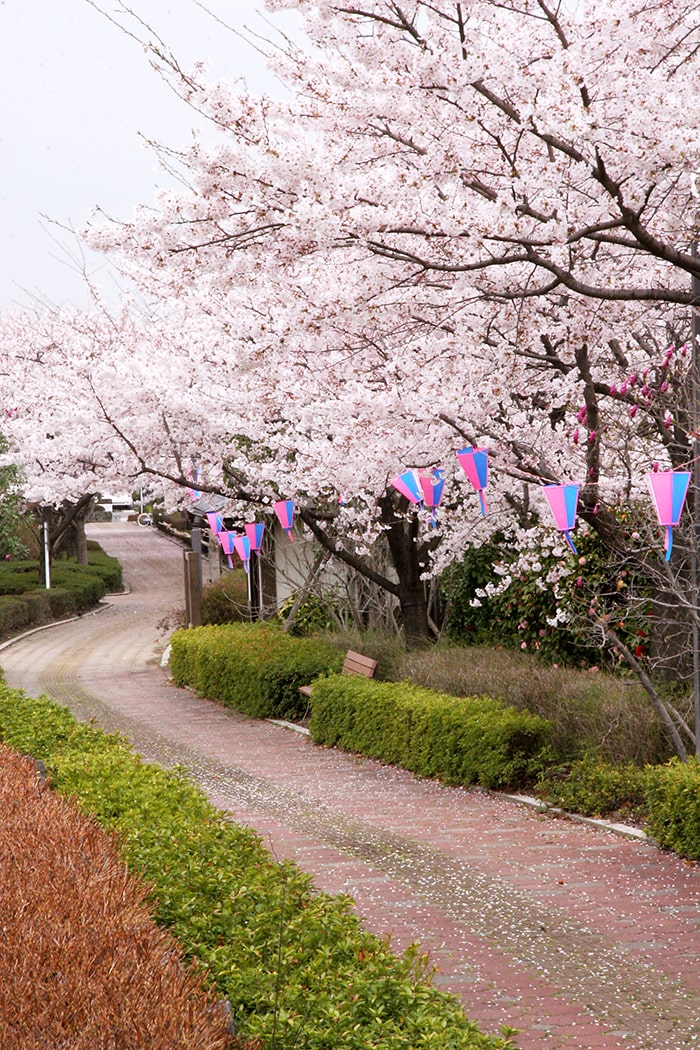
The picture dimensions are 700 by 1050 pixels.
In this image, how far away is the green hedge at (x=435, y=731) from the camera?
9.28 meters

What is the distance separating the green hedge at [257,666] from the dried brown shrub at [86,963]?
397 inches

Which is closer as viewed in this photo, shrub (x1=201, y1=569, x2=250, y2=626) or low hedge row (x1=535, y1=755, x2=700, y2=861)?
low hedge row (x1=535, y1=755, x2=700, y2=861)

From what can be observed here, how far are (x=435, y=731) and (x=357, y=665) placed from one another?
321 centimetres

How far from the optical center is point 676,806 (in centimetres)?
714

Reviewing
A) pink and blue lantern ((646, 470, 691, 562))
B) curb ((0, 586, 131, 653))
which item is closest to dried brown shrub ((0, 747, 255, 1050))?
pink and blue lantern ((646, 470, 691, 562))

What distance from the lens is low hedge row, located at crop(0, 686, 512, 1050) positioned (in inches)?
127

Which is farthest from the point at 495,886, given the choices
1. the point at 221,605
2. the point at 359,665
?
the point at 221,605

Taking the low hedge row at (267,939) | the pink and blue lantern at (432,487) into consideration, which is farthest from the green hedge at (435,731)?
the low hedge row at (267,939)

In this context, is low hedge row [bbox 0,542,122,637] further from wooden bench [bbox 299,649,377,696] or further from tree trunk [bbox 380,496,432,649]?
wooden bench [bbox 299,649,377,696]

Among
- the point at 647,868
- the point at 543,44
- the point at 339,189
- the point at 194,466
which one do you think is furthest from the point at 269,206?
the point at 194,466

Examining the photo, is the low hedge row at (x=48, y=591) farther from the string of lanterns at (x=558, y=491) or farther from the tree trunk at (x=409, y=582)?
the string of lanterns at (x=558, y=491)

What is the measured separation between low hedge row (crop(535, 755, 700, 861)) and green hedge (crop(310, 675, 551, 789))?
0.35 metres

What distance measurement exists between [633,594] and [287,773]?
138 inches

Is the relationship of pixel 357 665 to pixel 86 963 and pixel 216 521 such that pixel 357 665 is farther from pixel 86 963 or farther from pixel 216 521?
pixel 86 963
